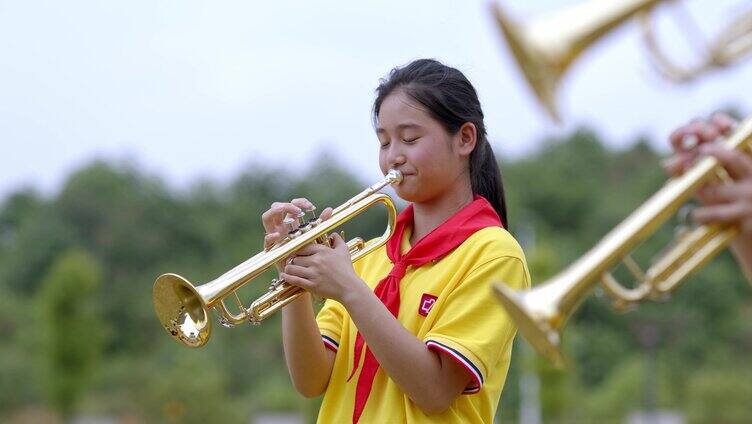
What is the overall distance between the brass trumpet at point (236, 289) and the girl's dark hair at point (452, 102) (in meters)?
0.22

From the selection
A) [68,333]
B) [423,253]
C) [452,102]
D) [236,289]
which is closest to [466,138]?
[452,102]

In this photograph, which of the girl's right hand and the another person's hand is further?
the girl's right hand

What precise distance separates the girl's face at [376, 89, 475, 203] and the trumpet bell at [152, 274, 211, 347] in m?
0.62

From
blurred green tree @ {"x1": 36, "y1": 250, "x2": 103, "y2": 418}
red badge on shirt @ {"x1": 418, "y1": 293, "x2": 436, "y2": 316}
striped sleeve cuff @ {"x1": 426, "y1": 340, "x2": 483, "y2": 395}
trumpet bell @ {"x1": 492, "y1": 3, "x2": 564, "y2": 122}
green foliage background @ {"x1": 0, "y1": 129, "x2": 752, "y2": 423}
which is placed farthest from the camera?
green foliage background @ {"x1": 0, "y1": 129, "x2": 752, "y2": 423}

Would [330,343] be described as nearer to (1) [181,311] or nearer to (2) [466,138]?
(1) [181,311]

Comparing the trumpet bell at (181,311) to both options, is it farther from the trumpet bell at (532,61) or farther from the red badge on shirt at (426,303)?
the trumpet bell at (532,61)

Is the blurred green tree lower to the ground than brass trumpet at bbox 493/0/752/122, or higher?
lower

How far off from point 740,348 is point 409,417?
24294 millimetres

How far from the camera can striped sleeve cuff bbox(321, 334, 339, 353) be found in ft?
11.1

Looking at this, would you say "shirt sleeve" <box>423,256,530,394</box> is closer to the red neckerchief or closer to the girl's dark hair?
the red neckerchief

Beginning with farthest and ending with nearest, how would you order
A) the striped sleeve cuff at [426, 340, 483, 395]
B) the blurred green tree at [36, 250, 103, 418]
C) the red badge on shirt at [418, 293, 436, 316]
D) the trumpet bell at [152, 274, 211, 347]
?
the blurred green tree at [36, 250, 103, 418], the trumpet bell at [152, 274, 211, 347], the red badge on shirt at [418, 293, 436, 316], the striped sleeve cuff at [426, 340, 483, 395]

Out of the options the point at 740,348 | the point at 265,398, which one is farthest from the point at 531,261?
the point at 740,348

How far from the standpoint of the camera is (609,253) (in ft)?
7.41

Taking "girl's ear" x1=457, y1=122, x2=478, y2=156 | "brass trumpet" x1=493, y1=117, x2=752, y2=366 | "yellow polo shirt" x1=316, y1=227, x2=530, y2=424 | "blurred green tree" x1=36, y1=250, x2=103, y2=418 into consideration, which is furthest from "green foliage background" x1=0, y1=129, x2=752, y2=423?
"brass trumpet" x1=493, y1=117, x2=752, y2=366
